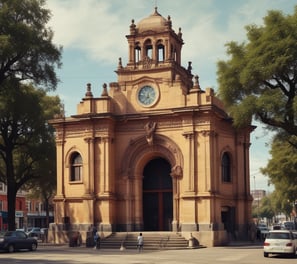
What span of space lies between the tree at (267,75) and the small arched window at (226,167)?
9.12 meters

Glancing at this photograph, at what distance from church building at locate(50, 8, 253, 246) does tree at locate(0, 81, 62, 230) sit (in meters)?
4.07

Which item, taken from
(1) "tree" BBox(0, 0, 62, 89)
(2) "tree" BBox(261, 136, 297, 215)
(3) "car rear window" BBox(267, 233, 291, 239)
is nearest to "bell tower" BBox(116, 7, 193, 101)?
(1) "tree" BBox(0, 0, 62, 89)

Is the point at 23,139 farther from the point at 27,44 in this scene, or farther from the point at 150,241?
the point at 150,241

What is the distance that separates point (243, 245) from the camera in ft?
136

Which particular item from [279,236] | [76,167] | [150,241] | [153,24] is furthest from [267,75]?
[76,167]

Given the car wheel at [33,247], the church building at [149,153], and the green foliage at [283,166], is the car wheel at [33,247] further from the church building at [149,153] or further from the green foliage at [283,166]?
the green foliage at [283,166]

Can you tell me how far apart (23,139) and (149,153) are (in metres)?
14.8

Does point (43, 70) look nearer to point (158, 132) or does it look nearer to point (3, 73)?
point (3, 73)

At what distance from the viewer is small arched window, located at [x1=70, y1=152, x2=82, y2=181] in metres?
45.9

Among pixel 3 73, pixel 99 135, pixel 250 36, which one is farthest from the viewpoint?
pixel 99 135

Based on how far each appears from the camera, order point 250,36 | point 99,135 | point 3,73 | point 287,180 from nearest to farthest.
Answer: point 250,36
point 3,73
point 99,135
point 287,180

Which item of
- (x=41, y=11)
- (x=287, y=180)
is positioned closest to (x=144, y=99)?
(x=41, y=11)

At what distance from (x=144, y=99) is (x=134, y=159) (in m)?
4.77

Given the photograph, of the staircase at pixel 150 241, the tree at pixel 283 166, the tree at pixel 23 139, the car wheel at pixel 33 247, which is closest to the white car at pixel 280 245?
the staircase at pixel 150 241
